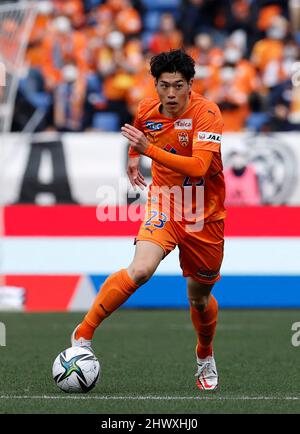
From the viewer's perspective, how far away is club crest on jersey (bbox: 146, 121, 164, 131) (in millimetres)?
7425

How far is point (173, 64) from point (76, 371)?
203 centimetres

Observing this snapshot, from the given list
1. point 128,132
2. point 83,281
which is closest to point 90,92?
point 83,281

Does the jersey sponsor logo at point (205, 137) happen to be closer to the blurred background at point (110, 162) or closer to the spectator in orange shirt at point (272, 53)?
the blurred background at point (110, 162)

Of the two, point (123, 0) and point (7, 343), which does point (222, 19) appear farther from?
point (7, 343)

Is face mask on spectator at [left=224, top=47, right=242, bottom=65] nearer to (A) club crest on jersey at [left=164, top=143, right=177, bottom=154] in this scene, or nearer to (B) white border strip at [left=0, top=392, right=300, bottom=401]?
(A) club crest on jersey at [left=164, top=143, right=177, bottom=154]

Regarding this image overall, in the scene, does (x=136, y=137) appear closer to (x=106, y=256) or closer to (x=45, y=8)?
(x=106, y=256)

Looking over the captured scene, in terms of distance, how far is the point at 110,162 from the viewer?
49.0 ft

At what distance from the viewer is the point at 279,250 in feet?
44.5

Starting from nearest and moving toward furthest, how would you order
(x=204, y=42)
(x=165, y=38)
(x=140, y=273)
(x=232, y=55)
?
(x=140, y=273)
(x=232, y=55)
(x=204, y=42)
(x=165, y=38)

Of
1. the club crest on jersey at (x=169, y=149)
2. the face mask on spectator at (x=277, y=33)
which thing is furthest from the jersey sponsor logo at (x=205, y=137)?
the face mask on spectator at (x=277, y=33)

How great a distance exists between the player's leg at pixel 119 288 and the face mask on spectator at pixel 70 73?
10.9m

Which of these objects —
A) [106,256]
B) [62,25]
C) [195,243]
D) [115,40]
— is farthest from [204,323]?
[62,25]

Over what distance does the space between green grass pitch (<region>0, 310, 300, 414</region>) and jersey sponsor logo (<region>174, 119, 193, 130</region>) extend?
1.71m

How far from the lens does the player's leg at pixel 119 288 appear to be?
7.02 meters
